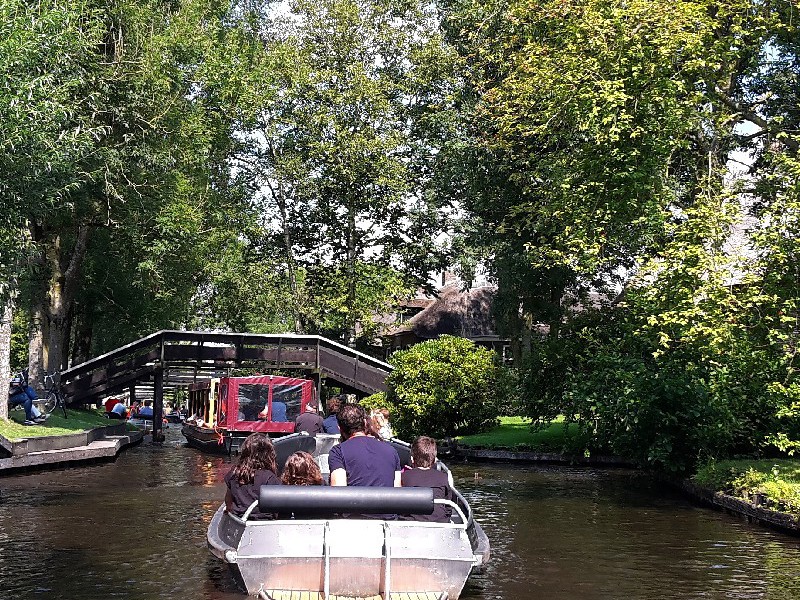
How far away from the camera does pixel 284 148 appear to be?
50.6 meters

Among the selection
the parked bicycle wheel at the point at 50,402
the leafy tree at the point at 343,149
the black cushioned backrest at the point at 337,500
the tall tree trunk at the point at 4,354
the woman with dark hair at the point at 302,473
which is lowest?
the black cushioned backrest at the point at 337,500

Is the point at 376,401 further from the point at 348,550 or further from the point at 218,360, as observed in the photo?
the point at 348,550

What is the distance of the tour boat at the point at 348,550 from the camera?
10.1 m

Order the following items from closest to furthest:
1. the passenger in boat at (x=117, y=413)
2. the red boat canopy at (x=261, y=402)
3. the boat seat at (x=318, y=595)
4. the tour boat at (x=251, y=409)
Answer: the boat seat at (x=318, y=595)
the tour boat at (x=251, y=409)
the red boat canopy at (x=261, y=402)
the passenger in boat at (x=117, y=413)

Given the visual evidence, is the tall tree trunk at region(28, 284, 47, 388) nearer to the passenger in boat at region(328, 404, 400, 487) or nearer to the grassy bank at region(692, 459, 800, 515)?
the grassy bank at region(692, 459, 800, 515)

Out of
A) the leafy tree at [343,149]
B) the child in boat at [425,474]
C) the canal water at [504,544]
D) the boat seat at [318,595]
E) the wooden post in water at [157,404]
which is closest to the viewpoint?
the boat seat at [318,595]

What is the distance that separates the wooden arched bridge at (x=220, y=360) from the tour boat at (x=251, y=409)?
13.3 ft

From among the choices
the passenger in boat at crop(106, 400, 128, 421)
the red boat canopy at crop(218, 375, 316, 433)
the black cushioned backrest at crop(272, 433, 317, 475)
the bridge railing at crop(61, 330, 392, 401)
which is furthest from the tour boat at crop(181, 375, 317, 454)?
the passenger in boat at crop(106, 400, 128, 421)

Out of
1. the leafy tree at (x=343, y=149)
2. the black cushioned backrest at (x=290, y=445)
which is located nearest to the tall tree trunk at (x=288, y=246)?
the leafy tree at (x=343, y=149)

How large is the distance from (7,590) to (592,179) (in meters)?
16.0

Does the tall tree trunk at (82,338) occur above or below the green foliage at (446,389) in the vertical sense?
above

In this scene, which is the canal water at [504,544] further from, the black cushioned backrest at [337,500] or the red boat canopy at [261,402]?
the red boat canopy at [261,402]

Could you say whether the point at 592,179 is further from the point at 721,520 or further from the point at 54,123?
the point at 54,123

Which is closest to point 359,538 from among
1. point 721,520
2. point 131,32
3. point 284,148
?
point 721,520
